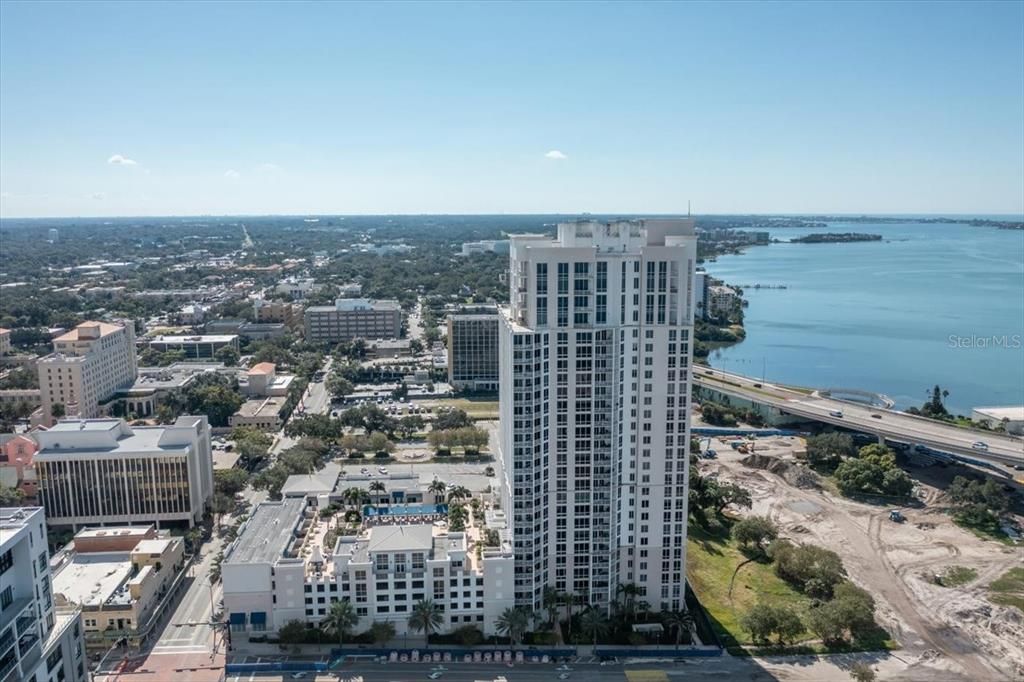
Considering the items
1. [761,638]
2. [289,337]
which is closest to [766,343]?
[289,337]

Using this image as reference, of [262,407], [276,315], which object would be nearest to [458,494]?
[262,407]

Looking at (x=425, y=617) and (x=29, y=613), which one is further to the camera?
(x=425, y=617)

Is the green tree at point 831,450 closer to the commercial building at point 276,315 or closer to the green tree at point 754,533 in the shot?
the green tree at point 754,533

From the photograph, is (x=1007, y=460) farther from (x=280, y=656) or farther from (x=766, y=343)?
(x=766, y=343)

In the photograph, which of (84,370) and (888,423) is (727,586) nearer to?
(888,423)

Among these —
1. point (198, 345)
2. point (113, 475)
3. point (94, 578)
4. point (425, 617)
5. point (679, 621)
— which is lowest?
point (679, 621)

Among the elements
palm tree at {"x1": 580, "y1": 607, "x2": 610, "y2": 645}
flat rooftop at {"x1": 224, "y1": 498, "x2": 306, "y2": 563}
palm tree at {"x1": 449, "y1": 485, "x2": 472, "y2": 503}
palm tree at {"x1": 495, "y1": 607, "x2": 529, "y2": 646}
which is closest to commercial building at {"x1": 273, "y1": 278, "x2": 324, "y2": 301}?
flat rooftop at {"x1": 224, "y1": 498, "x2": 306, "y2": 563}
